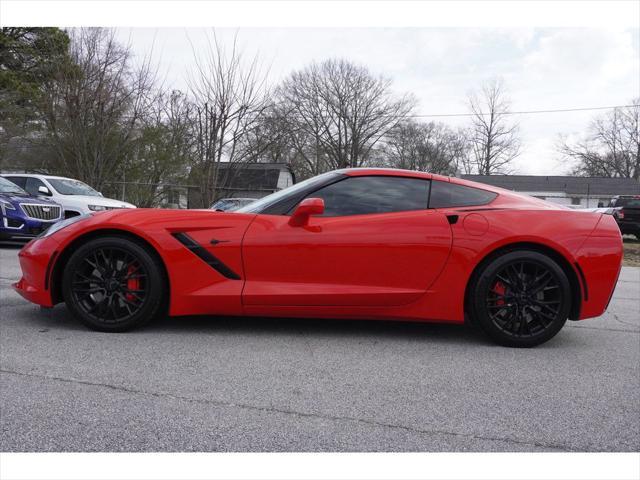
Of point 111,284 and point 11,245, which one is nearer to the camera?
point 111,284

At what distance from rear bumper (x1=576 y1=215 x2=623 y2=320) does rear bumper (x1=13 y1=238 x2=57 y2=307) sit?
3.61m

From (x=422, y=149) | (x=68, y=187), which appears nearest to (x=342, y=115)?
(x=422, y=149)

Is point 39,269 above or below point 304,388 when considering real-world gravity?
above

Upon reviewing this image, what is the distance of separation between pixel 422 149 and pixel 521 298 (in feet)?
153

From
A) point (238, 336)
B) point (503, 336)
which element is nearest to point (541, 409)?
point (503, 336)

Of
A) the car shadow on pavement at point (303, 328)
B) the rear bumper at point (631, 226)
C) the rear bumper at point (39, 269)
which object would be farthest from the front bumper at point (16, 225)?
the rear bumper at point (631, 226)

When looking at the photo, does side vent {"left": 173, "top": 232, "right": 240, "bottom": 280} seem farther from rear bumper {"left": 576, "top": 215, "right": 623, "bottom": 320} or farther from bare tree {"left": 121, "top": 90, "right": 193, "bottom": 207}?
bare tree {"left": 121, "top": 90, "right": 193, "bottom": 207}

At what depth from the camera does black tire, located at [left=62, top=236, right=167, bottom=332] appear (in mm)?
3287

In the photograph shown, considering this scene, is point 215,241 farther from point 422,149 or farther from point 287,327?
point 422,149

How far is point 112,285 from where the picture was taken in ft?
10.9

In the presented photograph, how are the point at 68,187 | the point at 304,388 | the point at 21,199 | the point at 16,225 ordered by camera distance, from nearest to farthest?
the point at 304,388 → the point at 16,225 → the point at 21,199 → the point at 68,187

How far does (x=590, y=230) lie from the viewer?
133 inches

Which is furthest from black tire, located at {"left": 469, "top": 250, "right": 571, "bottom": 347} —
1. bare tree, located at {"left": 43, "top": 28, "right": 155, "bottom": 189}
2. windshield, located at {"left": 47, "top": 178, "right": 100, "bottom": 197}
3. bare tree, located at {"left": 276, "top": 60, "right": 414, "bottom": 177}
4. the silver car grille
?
bare tree, located at {"left": 276, "top": 60, "right": 414, "bottom": 177}

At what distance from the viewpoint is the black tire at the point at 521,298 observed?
10.9 feet
